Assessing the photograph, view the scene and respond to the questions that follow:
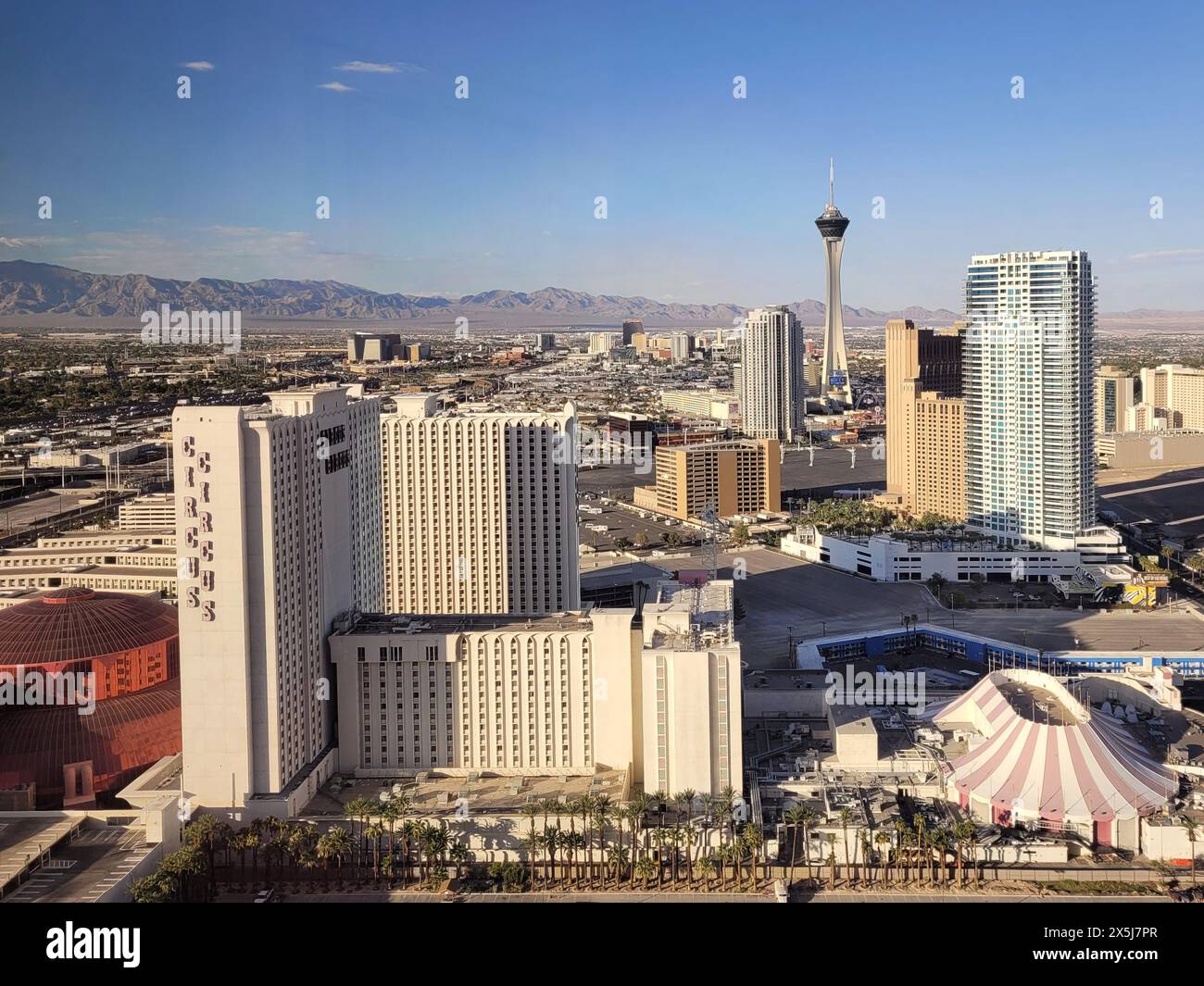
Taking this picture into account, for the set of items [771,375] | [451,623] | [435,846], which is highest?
[771,375]

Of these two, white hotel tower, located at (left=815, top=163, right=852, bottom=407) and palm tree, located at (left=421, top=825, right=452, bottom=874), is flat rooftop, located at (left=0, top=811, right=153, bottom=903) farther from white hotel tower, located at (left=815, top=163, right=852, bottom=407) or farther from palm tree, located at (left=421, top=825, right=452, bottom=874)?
white hotel tower, located at (left=815, top=163, right=852, bottom=407)

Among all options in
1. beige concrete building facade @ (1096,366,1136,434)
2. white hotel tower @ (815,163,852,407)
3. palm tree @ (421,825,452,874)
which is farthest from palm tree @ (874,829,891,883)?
white hotel tower @ (815,163,852,407)

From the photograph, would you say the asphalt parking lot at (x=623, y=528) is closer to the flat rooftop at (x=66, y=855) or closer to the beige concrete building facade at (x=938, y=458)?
the beige concrete building facade at (x=938, y=458)

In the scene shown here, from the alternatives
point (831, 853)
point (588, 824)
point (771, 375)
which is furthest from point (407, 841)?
point (771, 375)

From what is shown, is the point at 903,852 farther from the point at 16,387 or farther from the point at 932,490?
the point at 932,490

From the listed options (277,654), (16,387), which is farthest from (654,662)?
(16,387)

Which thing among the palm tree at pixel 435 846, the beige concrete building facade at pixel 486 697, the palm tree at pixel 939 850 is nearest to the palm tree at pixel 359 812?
the palm tree at pixel 435 846

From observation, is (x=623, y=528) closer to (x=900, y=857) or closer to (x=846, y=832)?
(x=846, y=832)
